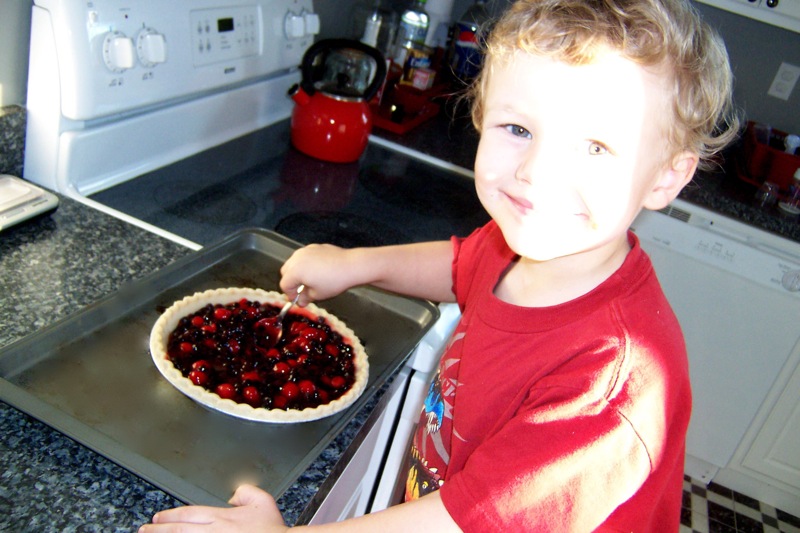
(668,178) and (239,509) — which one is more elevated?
(668,178)

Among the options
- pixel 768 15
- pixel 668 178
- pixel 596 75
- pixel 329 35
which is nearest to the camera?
pixel 596 75

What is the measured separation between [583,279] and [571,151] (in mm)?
184

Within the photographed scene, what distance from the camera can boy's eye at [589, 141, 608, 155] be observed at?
61 centimetres

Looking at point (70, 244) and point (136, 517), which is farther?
point (70, 244)

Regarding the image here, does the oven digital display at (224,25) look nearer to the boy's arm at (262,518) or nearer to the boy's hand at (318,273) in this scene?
the boy's hand at (318,273)

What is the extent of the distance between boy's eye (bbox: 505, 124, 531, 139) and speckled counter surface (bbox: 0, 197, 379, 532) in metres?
0.36

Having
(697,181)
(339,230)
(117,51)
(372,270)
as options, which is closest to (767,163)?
(697,181)

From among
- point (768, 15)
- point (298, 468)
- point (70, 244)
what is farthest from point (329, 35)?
point (298, 468)

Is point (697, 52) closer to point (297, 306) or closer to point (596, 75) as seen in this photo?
point (596, 75)

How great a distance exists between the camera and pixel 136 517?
0.60m

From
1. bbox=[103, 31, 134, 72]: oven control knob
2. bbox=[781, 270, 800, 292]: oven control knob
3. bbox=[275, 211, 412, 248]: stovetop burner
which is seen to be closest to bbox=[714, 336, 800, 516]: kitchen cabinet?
bbox=[781, 270, 800, 292]: oven control knob

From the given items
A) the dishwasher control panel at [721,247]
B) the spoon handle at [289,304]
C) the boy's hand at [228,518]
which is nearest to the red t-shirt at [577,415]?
the boy's hand at [228,518]

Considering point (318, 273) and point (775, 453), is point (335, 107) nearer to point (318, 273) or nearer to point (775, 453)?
point (318, 273)

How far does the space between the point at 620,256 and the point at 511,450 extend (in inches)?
10.5
